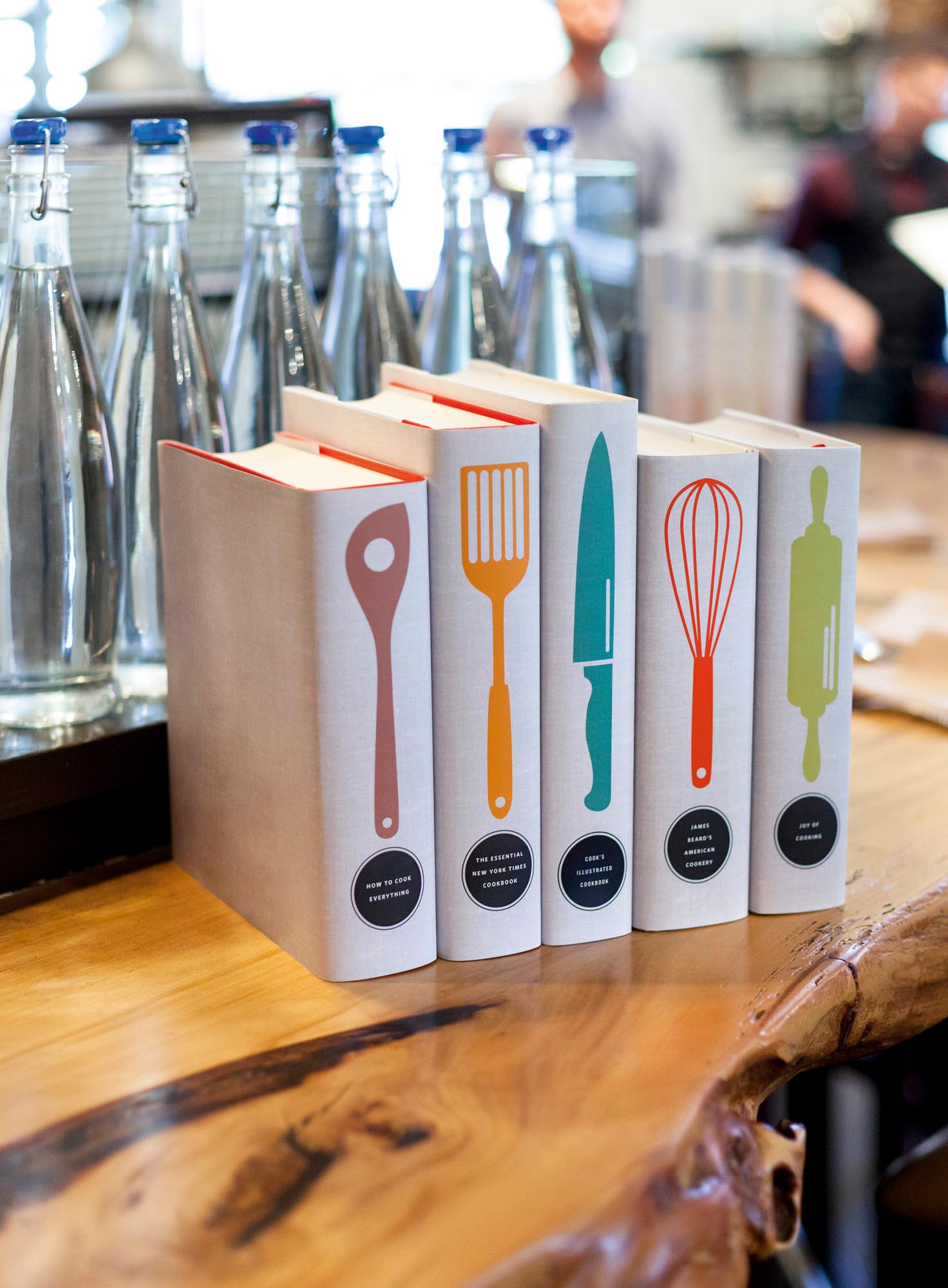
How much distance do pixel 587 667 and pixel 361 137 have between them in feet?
1.36

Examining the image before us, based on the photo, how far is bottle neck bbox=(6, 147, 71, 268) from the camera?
28.9 inches

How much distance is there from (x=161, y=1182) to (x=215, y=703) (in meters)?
0.29

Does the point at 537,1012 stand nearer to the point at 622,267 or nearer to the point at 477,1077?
the point at 477,1077

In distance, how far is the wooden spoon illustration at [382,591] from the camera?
0.65 metres

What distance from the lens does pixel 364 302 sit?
3.26 feet

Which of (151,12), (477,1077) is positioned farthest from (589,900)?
(151,12)

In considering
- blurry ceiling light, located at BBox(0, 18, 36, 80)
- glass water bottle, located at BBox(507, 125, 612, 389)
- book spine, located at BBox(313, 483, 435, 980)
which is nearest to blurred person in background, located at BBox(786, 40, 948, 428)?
blurry ceiling light, located at BBox(0, 18, 36, 80)

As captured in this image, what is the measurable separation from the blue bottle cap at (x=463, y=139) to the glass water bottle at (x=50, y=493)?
0.98 ft

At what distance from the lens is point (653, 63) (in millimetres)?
5352

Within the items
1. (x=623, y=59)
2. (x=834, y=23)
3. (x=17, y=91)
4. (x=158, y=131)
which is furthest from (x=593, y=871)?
(x=834, y=23)

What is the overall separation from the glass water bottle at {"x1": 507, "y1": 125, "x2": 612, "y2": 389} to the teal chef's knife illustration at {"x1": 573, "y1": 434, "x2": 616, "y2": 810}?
0.42m

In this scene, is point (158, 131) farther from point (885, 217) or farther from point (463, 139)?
point (885, 217)

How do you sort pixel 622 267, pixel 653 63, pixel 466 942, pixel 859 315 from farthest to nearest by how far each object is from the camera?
pixel 653 63 → pixel 859 315 → pixel 622 267 → pixel 466 942

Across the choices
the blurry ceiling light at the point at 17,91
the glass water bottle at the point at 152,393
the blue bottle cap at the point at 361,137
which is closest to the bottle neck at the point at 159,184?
the glass water bottle at the point at 152,393
